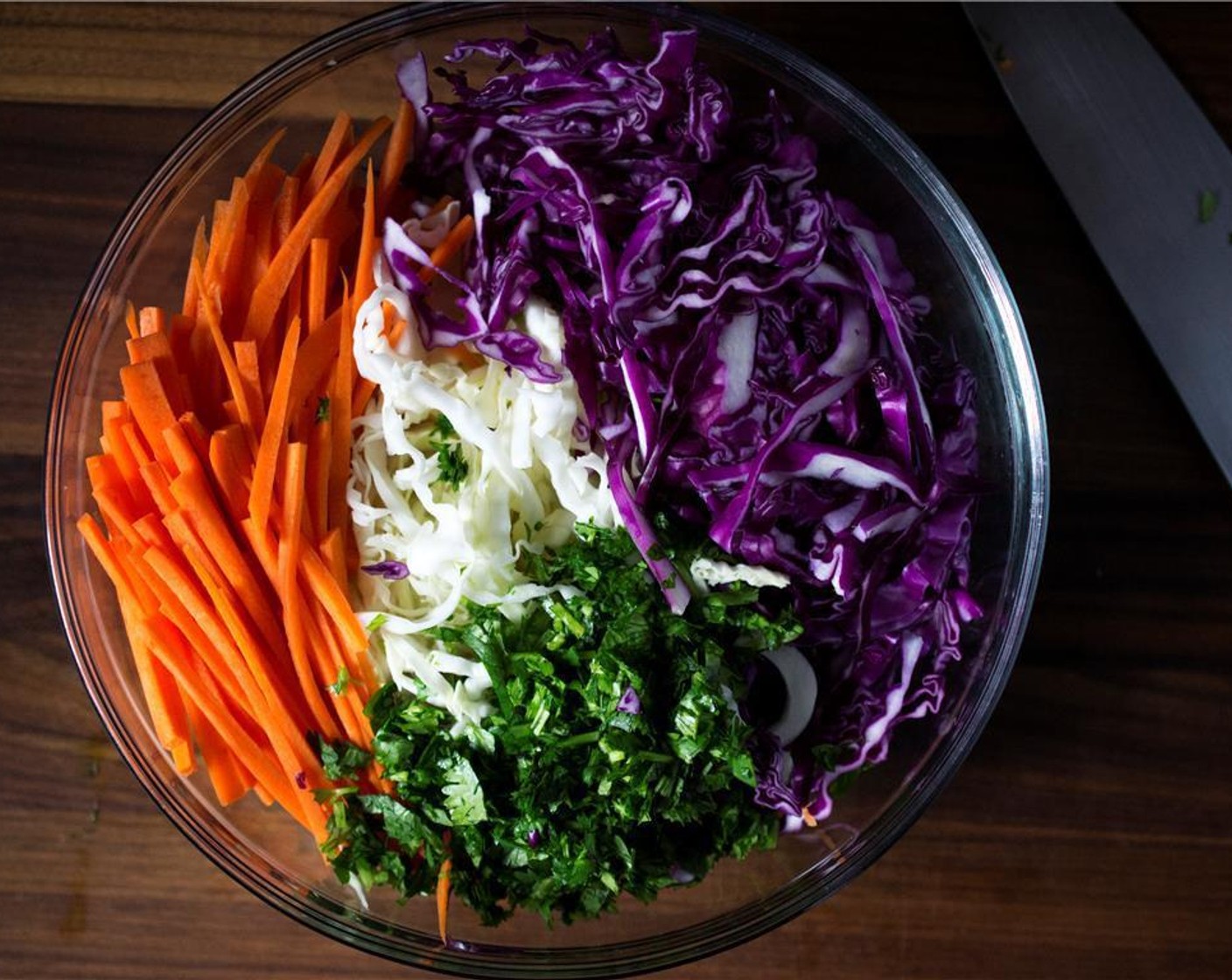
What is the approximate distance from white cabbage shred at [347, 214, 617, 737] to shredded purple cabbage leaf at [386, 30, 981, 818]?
0.13ft

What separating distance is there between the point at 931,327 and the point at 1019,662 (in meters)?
0.53

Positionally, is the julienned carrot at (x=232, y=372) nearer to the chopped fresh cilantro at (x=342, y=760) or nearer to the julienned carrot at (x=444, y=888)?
the chopped fresh cilantro at (x=342, y=760)

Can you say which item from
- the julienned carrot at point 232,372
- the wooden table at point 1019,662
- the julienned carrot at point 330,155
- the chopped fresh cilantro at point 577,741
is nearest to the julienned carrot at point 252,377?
the julienned carrot at point 232,372

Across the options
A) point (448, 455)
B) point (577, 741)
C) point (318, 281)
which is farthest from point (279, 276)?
point (577, 741)

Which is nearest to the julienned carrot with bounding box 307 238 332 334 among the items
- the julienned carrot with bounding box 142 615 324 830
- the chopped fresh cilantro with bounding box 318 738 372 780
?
the julienned carrot with bounding box 142 615 324 830

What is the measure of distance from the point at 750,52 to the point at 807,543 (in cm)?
69

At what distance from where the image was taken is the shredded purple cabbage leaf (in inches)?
55.6

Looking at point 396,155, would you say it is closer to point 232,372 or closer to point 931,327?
point 232,372

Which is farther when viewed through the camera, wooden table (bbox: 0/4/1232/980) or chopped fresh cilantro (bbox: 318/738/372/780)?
wooden table (bbox: 0/4/1232/980)

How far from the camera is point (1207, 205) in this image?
1.69 metres

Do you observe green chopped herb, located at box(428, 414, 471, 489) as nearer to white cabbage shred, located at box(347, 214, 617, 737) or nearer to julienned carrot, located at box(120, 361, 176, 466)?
white cabbage shred, located at box(347, 214, 617, 737)

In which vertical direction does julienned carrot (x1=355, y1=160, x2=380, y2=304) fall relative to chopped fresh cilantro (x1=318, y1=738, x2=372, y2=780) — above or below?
above

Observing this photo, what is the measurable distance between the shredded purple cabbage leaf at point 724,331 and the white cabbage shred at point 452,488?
40 mm

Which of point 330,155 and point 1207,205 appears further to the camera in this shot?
point 1207,205
